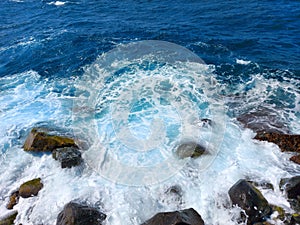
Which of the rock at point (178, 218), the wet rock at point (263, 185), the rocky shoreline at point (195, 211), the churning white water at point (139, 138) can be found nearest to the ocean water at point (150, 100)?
the churning white water at point (139, 138)

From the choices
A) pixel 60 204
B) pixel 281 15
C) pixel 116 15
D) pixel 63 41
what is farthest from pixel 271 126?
pixel 116 15

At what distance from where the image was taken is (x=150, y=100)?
47.3 ft

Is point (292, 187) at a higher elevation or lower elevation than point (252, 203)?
lower

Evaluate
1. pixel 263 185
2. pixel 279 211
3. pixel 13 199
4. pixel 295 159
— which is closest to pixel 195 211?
pixel 279 211

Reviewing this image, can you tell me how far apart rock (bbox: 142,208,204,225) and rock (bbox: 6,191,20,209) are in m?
4.50

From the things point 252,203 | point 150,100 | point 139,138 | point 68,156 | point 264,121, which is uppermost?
point 252,203

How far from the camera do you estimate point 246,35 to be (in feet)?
66.3

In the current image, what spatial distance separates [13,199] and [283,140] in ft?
33.7

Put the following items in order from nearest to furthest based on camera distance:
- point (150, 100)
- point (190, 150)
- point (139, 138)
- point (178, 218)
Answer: point (178, 218), point (190, 150), point (139, 138), point (150, 100)

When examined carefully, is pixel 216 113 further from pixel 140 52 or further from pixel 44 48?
pixel 44 48

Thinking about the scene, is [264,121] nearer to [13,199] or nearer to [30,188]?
[30,188]

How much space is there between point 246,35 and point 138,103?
36.6ft

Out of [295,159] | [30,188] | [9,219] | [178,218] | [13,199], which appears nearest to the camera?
[178,218]

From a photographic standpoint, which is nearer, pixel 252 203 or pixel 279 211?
pixel 252 203
